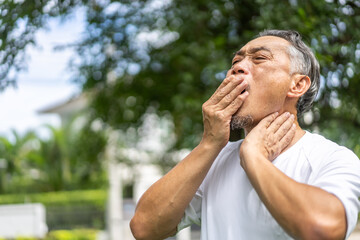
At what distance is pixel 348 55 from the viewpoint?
3627mm

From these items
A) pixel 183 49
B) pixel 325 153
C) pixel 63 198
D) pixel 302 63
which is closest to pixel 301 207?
pixel 325 153

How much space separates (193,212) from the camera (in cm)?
191

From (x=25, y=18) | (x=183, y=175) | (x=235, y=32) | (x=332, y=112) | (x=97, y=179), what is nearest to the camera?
(x=183, y=175)

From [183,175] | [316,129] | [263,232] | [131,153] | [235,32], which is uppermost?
[183,175]

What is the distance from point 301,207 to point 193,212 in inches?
21.9

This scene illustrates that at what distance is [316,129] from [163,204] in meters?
2.61

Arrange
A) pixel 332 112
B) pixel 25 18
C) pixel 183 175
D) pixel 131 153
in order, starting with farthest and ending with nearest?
pixel 131 153 < pixel 332 112 < pixel 25 18 < pixel 183 175

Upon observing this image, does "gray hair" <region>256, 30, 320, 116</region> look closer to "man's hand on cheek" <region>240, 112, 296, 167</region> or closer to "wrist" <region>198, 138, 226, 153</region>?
"man's hand on cheek" <region>240, 112, 296, 167</region>

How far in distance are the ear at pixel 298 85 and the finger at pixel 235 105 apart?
19 centimetres

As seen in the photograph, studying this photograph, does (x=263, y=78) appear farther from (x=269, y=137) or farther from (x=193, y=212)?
(x=193, y=212)

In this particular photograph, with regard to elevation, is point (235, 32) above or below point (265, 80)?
below

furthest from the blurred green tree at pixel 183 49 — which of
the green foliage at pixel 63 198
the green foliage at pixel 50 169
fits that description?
the green foliage at pixel 50 169

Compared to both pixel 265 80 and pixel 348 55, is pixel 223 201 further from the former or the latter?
pixel 348 55

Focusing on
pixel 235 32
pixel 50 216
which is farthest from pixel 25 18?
pixel 50 216
